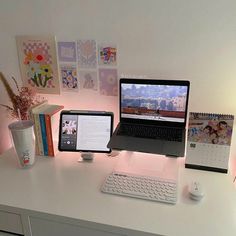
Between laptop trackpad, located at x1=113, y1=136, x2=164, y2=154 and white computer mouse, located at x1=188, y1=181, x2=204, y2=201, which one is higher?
laptop trackpad, located at x1=113, y1=136, x2=164, y2=154

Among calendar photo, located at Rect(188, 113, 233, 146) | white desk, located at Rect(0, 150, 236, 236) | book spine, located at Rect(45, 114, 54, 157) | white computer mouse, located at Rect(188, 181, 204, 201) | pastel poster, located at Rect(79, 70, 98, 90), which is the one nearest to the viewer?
white desk, located at Rect(0, 150, 236, 236)

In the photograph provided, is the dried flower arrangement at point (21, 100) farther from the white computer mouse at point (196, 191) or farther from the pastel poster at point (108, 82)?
the white computer mouse at point (196, 191)

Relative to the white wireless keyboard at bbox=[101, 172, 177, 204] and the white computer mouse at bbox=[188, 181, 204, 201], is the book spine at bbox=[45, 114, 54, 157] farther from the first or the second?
the white computer mouse at bbox=[188, 181, 204, 201]

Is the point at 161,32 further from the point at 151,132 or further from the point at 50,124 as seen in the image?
the point at 50,124

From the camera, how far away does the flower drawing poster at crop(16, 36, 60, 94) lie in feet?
5.06

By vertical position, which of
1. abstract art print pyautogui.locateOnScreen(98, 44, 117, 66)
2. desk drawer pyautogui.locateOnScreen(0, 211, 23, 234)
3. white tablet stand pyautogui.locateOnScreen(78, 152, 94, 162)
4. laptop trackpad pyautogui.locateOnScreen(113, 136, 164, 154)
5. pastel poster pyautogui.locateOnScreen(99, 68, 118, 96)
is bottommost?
desk drawer pyautogui.locateOnScreen(0, 211, 23, 234)

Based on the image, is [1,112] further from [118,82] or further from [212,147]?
[212,147]

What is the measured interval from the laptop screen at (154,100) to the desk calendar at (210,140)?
0.28 ft

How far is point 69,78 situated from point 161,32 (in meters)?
0.61

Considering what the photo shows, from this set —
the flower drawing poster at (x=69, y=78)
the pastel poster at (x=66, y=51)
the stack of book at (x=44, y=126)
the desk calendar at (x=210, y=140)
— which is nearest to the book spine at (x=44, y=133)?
the stack of book at (x=44, y=126)

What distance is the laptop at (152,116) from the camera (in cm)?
129

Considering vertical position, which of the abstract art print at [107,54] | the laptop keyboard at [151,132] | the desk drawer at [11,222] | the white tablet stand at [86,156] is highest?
the abstract art print at [107,54]

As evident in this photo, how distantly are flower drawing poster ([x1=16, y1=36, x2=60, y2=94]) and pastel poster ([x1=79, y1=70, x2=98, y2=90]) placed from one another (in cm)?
17

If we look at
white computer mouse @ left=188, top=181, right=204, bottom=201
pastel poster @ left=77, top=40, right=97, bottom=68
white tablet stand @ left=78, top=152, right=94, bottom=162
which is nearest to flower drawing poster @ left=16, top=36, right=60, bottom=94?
pastel poster @ left=77, top=40, right=97, bottom=68
